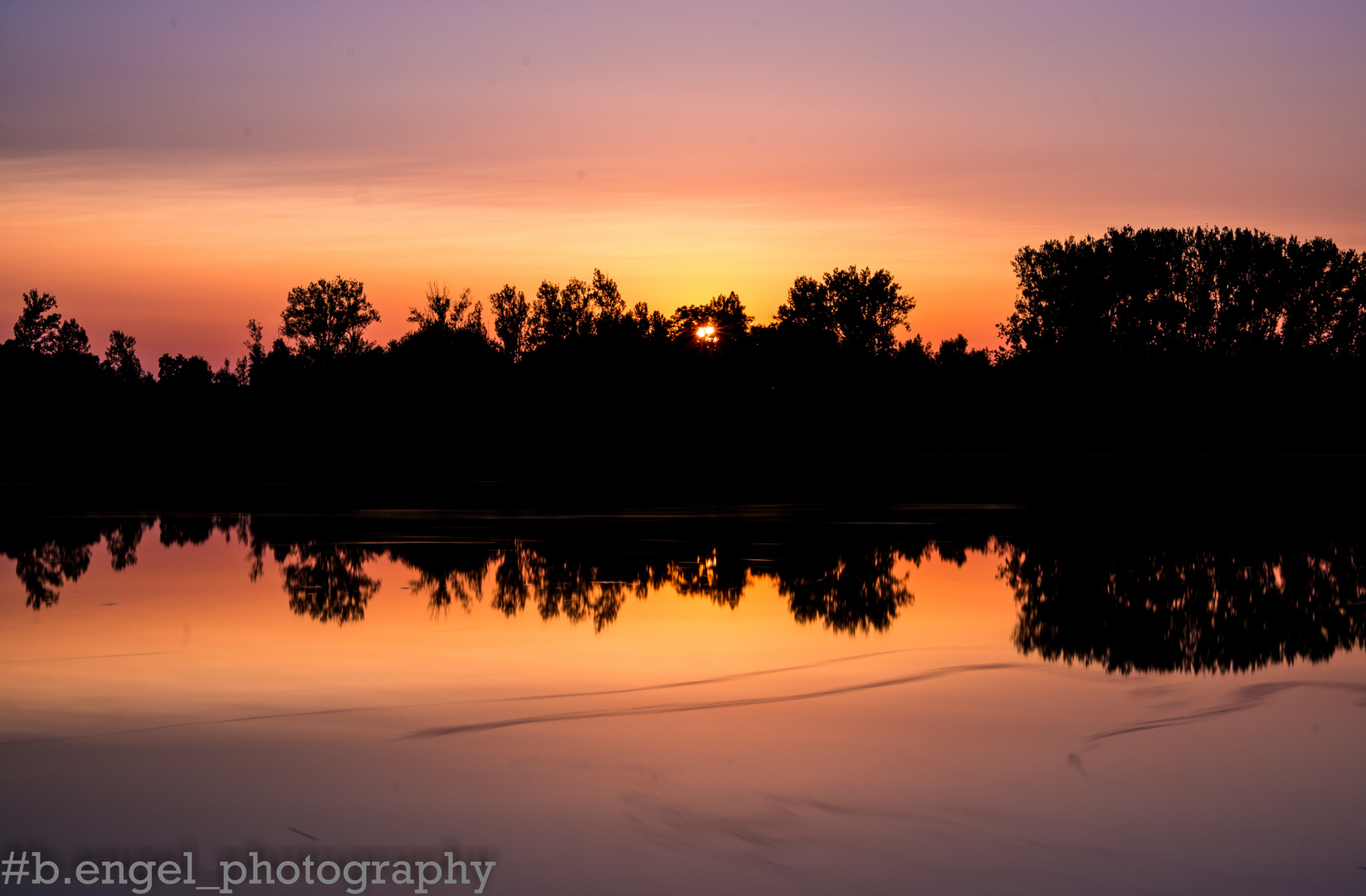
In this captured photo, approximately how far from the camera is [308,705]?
10.7 m

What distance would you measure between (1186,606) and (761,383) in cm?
11631

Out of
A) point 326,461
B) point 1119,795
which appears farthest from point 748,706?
point 326,461

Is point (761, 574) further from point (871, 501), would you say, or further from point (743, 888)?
point (871, 501)

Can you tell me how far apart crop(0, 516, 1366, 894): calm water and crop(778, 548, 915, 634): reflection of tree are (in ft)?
0.29

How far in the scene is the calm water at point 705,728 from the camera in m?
7.28

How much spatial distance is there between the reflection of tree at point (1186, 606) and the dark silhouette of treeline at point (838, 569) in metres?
0.05

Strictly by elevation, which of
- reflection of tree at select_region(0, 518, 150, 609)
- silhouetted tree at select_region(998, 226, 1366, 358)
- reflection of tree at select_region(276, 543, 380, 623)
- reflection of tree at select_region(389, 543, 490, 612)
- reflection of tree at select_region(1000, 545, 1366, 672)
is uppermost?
silhouetted tree at select_region(998, 226, 1366, 358)

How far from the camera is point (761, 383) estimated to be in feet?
434

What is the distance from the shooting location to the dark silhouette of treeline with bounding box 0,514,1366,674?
1447 centimetres

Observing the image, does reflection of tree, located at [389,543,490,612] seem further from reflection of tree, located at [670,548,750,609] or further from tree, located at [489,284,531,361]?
tree, located at [489,284,531,361]

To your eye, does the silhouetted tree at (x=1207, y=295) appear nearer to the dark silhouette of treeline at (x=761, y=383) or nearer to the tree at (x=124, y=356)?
the dark silhouette of treeline at (x=761, y=383)

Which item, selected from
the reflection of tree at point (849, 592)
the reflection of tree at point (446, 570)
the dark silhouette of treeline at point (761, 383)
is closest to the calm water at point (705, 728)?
the reflection of tree at point (849, 592)

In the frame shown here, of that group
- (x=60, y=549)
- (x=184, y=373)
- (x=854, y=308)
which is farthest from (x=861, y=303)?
(x=60, y=549)

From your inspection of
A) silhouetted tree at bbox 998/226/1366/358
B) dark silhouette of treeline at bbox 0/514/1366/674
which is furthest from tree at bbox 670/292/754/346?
dark silhouette of treeline at bbox 0/514/1366/674
